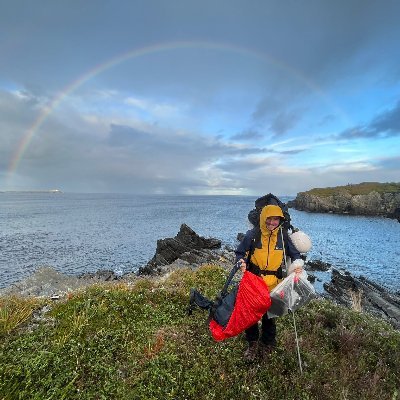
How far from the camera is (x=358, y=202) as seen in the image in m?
128

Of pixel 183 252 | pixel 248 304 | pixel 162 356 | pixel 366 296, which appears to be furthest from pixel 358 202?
pixel 162 356

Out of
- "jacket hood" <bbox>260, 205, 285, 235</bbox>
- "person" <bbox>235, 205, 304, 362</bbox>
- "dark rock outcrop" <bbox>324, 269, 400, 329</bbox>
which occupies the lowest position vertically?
"dark rock outcrop" <bbox>324, 269, 400, 329</bbox>

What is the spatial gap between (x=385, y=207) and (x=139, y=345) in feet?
460

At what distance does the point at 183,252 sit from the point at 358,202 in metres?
112

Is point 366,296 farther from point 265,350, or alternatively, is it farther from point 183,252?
point 265,350

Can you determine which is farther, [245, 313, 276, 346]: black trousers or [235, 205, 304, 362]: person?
[245, 313, 276, 346]: black trousers

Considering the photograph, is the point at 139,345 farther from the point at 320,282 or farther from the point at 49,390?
the point at 320,282

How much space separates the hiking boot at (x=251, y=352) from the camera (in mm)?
6723

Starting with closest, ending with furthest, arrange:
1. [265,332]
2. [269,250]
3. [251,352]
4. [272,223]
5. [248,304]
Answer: [248,304] → [272,223] → [269,250] → [251,352] → [265,332]

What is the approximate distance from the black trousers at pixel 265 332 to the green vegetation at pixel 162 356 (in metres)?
0.33

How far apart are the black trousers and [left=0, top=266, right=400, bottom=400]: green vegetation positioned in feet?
1.10

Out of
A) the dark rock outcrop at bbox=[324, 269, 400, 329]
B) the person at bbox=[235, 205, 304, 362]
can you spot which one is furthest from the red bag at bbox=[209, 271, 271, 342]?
the dark rock outcrop at bbox=[324, 269, 400, 329]

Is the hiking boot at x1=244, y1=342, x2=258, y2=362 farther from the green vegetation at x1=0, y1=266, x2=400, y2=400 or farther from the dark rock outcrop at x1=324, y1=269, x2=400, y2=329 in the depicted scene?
the dark rock outcrop at x1=324, y1=269, x2=400, y2=329

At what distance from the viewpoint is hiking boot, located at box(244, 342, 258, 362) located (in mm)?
6723
